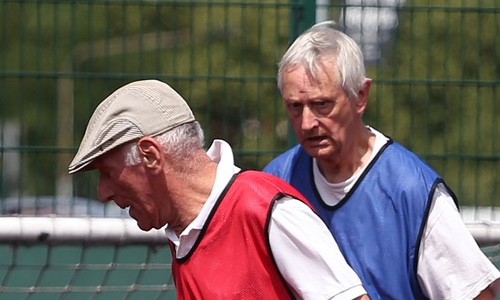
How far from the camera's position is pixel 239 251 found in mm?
3271

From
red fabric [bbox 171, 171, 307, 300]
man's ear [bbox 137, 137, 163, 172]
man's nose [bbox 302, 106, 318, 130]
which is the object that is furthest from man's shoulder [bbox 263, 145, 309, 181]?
man's ear [bbox 137, 137, 163, 172]

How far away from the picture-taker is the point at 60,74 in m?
6.19

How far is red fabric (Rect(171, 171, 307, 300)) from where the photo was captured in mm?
3244

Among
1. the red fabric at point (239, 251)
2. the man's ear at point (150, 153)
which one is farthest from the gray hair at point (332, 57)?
the man's ear at point (150, 153)

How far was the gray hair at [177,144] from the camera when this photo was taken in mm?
3297

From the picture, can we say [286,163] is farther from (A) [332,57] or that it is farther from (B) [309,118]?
(A) [332,57]

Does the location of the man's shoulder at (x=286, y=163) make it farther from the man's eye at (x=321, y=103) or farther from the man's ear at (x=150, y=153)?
the man's ear at (x=150, y=153)

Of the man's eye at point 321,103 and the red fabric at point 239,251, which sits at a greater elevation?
the man's eye at point 321,103

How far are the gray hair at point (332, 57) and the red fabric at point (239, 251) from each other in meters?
0.68

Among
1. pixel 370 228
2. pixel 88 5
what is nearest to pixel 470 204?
pixel 88 5

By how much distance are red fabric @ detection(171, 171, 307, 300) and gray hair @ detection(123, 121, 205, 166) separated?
0.15m

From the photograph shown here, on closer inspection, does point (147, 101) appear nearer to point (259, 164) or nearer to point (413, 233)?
point (413, 233)

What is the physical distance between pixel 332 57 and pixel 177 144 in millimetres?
812

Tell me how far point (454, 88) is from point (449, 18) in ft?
1.11
